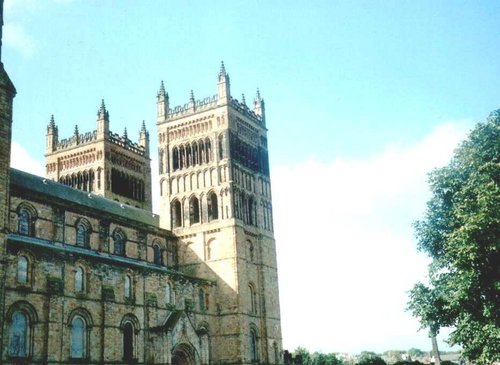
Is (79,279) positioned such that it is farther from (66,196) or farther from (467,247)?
(467,247)

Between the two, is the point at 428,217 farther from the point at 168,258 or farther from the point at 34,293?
the point at 168,258

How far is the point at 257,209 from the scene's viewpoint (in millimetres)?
58969

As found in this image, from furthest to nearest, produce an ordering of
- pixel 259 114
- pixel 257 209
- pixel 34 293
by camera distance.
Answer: pixel 259 114, pixel 257 209, pixel 34 293

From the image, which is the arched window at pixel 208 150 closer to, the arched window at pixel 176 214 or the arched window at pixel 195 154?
the arched window at pixel 195 154

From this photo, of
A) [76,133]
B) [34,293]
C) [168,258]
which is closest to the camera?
[34,293]

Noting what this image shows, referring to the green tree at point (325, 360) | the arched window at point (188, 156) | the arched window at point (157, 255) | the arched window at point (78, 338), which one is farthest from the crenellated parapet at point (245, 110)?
the green tree at point (325, 360)

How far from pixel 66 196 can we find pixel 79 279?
11699mm

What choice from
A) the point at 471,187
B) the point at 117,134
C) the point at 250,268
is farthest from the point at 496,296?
the point at 117,134

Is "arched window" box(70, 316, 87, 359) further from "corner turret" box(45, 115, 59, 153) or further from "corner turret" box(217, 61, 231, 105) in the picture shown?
Result: "corner turret" box(45, 115, 59, 153)

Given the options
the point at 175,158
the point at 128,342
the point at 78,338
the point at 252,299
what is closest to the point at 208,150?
the point at 175,158

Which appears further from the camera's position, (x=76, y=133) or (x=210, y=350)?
(x=76, y=133)

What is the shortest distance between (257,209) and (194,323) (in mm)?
13578

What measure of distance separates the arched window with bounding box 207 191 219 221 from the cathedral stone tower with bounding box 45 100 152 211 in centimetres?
1512

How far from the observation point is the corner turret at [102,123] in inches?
2699
